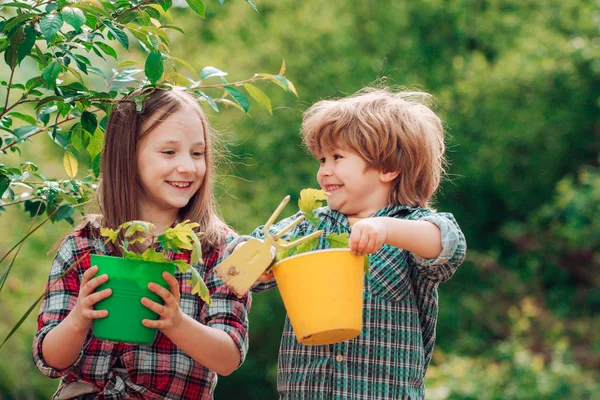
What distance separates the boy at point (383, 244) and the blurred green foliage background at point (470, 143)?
5554mm

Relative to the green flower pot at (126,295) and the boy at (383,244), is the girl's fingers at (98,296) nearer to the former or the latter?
the green flower pot at (126,295)

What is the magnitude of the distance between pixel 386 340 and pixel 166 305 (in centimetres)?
53

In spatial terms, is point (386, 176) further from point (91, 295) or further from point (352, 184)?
point (91, 295)

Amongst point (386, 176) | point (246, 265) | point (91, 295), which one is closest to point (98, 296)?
point (91, 295)

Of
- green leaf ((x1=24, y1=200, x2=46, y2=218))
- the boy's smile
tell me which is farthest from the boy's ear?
green leaf ((x1=24, y1=200, x2=46, y2=218))

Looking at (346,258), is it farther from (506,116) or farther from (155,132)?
(506,116)

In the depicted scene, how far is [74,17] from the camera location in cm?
168

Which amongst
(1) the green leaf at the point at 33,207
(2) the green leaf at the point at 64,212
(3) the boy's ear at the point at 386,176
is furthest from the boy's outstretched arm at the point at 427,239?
(1) the green leaf at the point at 33,207

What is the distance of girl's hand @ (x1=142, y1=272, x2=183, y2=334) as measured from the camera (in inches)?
66.7

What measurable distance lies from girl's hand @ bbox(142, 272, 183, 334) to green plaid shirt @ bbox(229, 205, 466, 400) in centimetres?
27

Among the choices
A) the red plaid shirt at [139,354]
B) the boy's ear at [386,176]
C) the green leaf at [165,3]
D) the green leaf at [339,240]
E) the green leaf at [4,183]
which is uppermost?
the green leaf at [165,3]

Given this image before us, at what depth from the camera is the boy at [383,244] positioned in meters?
1.95

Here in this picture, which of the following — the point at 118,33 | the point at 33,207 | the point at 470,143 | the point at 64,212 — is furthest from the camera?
the point at 470,143

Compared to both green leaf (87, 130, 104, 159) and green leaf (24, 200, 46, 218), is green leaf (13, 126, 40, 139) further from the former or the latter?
green leaf (24, 200, 46, 218)
